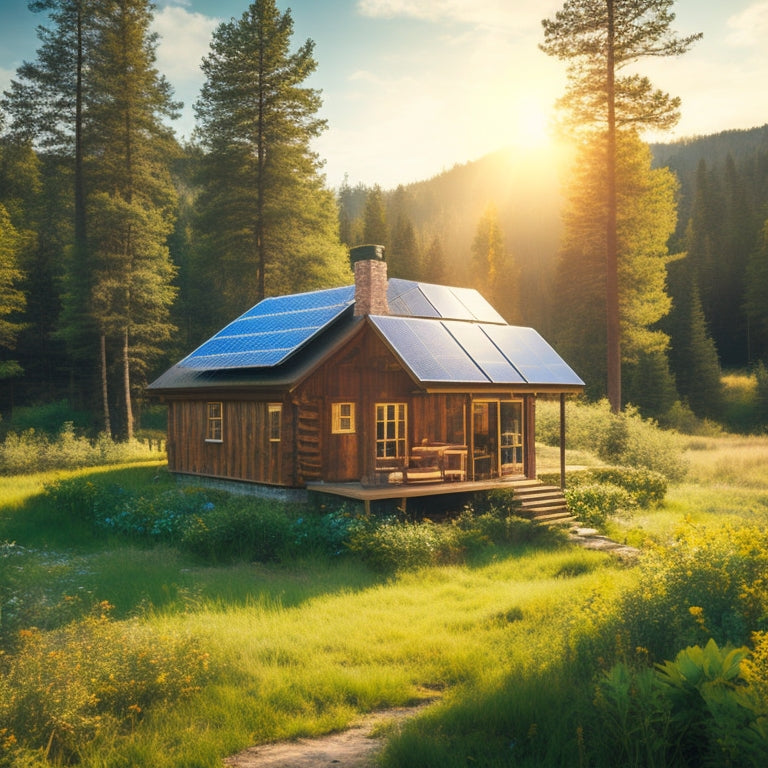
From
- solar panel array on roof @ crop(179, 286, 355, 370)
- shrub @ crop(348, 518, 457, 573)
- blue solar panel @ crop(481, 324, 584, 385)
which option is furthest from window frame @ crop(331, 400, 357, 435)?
blue solar panel @ crop(481, 324, 584, 385)

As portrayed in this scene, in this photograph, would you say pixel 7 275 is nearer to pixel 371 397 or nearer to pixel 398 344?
pixel 371 397

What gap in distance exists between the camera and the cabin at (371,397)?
16375 mm

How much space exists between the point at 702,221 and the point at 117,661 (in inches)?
2639

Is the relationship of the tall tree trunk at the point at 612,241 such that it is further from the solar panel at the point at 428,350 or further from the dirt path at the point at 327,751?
the dirt path at the point at 327,751

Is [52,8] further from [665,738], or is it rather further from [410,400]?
[665,738]

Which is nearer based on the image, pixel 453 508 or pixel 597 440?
pixel 453 508

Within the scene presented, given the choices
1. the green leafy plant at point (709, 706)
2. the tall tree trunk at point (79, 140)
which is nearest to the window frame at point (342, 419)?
the green leafy plant at point (709, 706)

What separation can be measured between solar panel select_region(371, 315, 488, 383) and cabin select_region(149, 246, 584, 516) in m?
0.04

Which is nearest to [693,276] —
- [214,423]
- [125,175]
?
[125,175]

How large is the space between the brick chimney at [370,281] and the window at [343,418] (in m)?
2.38

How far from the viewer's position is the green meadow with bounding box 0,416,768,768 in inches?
202

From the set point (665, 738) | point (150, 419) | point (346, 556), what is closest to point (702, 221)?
point (150, 419)

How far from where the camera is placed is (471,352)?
1728 cm

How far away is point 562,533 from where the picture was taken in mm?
15336
